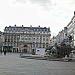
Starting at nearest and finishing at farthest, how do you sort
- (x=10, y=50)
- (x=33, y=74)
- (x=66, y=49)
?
(x=33, y=74) → (x=66, y=49) → (x=10, y=50)

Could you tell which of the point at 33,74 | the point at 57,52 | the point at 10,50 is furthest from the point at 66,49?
the point at 10,50

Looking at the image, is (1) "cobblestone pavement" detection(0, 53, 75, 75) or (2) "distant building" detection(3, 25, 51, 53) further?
(2) "distant building" detection(3, 25, 51, 53)

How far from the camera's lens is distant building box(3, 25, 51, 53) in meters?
197

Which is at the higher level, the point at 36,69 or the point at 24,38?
the point at 24,38

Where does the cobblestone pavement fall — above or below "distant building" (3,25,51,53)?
below

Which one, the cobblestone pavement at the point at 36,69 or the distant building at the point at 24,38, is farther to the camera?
the distant building at the point at 24,38

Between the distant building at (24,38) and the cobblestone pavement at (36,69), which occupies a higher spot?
the distant building at (24,38)

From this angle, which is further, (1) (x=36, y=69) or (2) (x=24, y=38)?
(2) (x=24, y=38)

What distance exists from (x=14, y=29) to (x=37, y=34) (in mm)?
17443

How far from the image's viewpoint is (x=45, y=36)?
652ft

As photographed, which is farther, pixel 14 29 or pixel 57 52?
pixel 14 29

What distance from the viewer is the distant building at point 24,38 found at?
197125 millimetres

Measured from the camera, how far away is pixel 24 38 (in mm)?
199375

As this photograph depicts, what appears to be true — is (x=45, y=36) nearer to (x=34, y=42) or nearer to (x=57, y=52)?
(x=34, y=42)
